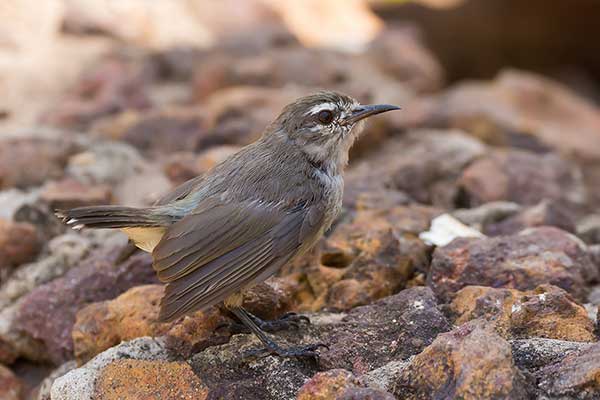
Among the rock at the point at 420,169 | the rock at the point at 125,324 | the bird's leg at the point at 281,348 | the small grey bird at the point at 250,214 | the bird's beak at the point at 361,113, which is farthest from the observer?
the rock at the point at 420,169

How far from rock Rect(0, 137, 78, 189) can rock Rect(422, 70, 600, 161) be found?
3020 mm

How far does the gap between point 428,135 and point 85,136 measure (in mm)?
2704

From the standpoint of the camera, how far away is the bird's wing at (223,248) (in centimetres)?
367

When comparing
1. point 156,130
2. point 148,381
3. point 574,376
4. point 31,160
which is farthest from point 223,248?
point 156,130

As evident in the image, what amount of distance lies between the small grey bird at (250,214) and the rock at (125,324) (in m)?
0.18

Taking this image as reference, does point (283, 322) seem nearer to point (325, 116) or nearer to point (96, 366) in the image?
point (96, 366)

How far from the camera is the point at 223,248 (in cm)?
388

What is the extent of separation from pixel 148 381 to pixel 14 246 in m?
1.73

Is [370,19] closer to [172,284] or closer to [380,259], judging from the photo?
[380,259]

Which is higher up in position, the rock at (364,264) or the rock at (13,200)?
the rock at (364,264)

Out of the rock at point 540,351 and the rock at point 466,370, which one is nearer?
the rock at point 466,370

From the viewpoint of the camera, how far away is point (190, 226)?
13.0 ft

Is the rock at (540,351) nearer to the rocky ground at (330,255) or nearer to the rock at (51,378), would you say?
the rocky ground at (330,255)

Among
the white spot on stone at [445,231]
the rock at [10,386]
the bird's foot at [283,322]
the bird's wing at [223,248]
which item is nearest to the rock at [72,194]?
the rock at [10,386]
